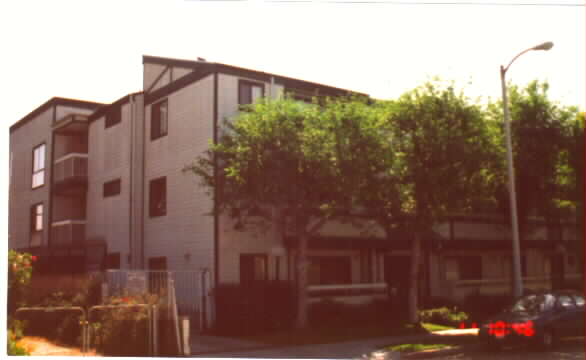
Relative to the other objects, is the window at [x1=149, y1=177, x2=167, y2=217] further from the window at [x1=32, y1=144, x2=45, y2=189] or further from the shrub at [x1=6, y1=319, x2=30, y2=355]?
the shrub at [x1=6, y1=319, x2=30, y2=355]

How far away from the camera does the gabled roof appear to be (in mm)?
19561

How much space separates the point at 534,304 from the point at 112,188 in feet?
50.7

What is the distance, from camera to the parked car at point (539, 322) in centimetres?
1445

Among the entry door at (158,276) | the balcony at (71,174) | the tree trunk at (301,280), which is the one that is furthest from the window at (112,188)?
the tree trunk at (301,280)

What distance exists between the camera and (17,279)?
13.0 meters

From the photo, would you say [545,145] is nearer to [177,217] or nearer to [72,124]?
[177,217]

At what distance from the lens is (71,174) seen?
24.8m

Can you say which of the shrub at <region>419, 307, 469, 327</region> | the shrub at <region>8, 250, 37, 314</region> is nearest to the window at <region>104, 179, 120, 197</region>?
the shrub at <region>8, 250, 37, 314</region>

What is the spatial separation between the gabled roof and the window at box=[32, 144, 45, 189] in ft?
23.8

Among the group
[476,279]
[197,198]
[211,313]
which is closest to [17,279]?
[211,313]

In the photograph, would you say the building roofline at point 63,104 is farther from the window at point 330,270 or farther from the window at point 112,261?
the window at point 330,270

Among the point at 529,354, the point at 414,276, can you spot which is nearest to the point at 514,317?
the point at 529,354

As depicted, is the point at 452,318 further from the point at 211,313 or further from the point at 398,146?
the point at 211,313

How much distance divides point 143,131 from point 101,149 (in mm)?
2918
